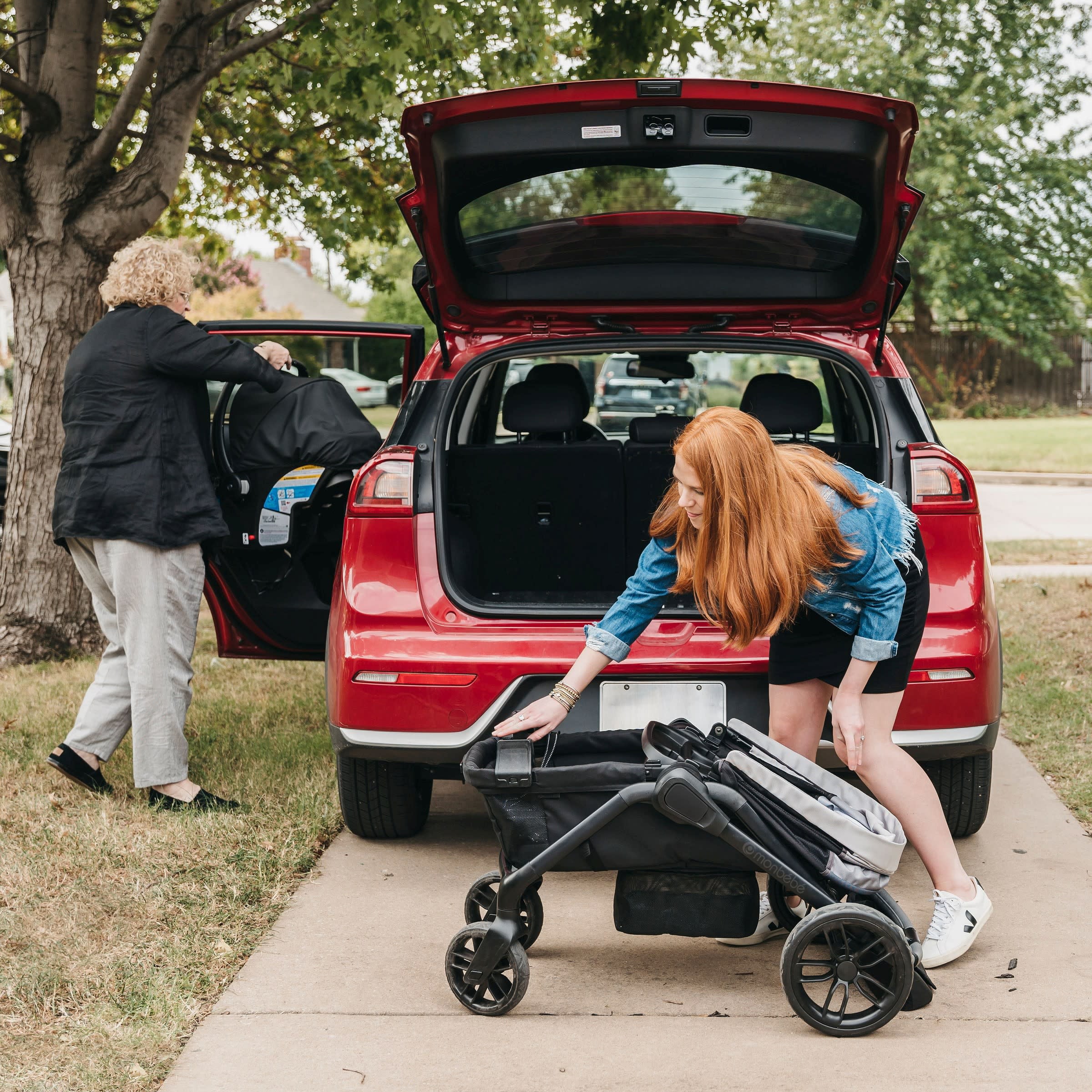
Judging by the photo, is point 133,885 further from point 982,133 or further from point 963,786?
point 982,133

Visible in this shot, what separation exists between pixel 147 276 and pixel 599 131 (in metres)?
1.55

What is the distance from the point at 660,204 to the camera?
3854 mm

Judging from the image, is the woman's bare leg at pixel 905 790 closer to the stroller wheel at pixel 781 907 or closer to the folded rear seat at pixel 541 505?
the stroller wheel at pixel 781 907

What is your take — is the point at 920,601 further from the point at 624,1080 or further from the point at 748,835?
the point at 624,1080

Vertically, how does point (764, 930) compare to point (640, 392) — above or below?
above

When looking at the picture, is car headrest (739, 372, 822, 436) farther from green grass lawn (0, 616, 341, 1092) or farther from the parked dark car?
the parked dark car

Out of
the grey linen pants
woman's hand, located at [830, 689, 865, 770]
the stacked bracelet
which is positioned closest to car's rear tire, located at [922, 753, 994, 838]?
woman's hand, located at [830, 689, 865, 770]

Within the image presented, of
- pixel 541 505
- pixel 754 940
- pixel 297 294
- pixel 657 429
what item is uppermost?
pixel 657 429

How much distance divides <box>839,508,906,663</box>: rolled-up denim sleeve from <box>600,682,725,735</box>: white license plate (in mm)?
573

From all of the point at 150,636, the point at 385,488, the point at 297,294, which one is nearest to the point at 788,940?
the point at 385,488

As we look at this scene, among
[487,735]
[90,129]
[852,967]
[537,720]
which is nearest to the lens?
[852,967]

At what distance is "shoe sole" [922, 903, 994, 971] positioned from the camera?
123 inches

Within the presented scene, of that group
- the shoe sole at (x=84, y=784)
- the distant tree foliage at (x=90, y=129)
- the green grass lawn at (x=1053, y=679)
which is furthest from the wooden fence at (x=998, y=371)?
the shoe sole at (x=84, y=784)

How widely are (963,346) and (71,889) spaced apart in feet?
102
